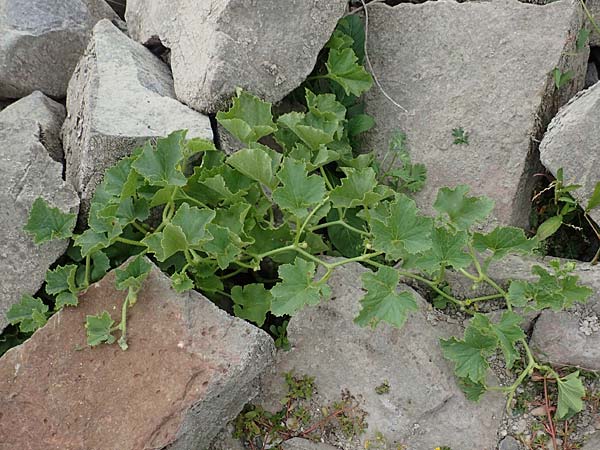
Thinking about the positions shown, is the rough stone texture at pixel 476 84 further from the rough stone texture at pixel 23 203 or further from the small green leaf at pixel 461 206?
the rough stone texture at pixel 23 203

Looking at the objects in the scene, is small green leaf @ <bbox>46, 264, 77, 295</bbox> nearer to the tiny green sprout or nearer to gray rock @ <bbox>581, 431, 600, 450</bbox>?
the tiny green sprout

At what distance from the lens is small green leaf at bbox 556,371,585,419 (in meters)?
2.57

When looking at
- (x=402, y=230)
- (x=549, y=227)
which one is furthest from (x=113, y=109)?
(x=549, y=227)

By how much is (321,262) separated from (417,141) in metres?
0.96

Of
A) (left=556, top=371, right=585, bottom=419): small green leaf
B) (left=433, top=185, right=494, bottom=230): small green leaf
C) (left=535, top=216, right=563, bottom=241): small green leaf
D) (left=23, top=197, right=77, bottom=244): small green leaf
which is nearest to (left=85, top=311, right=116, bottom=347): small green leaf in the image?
(left=23, top=197, right=77, bottom=244): small green leaf

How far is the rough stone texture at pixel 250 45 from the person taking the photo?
2.99 meters

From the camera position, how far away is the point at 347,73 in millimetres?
3146

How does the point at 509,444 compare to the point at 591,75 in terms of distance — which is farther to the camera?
the point at 591,75

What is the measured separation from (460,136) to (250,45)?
104cm

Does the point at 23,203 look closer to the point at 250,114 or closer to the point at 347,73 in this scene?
the point at 250,114

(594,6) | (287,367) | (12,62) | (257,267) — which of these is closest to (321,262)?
(257,267)

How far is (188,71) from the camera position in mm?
3145

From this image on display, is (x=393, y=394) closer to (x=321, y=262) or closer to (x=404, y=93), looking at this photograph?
(x=321, y=262)

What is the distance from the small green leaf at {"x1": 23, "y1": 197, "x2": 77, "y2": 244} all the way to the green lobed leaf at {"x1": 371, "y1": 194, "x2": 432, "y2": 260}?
1.23m
